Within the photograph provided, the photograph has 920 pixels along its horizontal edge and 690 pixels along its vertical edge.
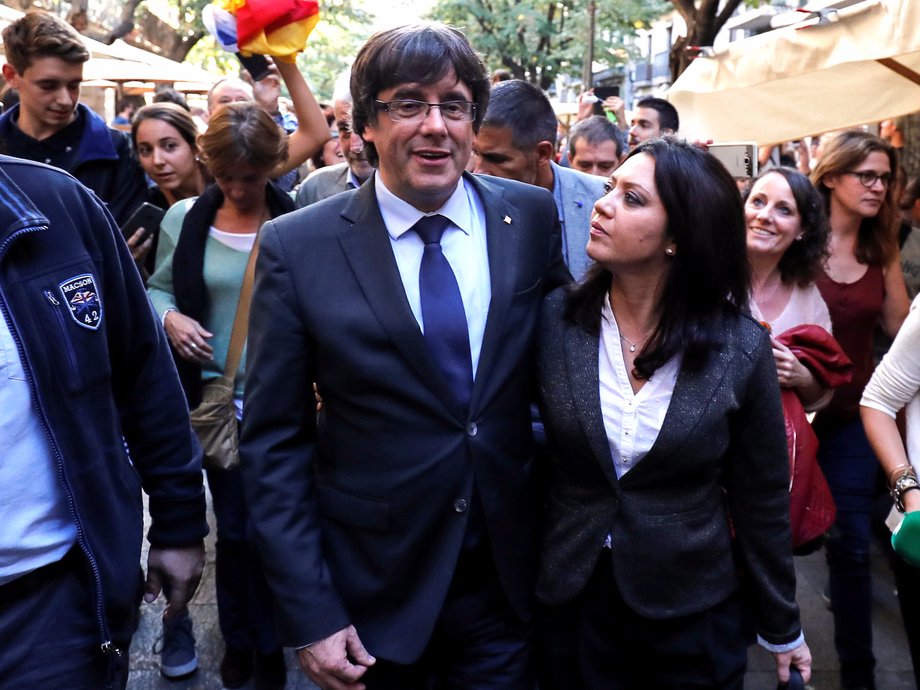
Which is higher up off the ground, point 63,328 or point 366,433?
point 63,328

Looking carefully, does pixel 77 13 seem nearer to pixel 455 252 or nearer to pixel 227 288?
pixel 227 288

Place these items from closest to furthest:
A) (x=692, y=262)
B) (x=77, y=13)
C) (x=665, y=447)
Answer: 1. (x=665, y=447)
2. (x=692, y=262)
3. (x=77, y=13)

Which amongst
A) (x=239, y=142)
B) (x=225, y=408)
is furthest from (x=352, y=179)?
(x=225, y=408)

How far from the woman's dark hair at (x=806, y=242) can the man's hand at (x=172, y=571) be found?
97.5 inches

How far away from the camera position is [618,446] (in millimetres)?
2689

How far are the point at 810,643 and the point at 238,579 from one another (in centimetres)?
250

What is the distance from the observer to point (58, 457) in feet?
7.26

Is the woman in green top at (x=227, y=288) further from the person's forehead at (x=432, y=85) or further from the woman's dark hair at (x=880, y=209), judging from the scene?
Answer: the woman's dark hair at (x=880, y=209)

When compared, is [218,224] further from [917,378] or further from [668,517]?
[917,378]

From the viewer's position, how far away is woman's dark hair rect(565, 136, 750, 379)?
107 inches

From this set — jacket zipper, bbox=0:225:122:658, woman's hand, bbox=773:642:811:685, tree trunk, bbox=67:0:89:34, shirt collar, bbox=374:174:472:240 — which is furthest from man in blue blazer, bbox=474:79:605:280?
tree trunk, bbox=67:0:89:34

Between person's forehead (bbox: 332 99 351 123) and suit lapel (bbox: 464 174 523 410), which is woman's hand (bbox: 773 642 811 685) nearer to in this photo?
suit lapel (bbox: 464 174 523 410)

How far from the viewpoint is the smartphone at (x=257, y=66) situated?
201 inches

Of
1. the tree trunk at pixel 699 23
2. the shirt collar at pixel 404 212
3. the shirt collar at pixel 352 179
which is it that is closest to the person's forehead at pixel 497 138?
the shirt collar at pixel 352 179
